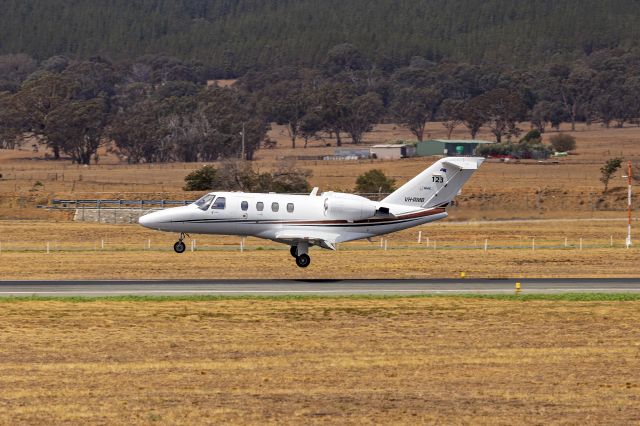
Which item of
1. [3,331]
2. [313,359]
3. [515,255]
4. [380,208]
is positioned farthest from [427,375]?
[515,255]

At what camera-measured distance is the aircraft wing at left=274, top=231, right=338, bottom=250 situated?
41938 mm

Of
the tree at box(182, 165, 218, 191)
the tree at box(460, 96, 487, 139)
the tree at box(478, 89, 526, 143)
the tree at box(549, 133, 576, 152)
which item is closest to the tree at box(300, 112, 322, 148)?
the tree at box(460, 96, 487, 139)

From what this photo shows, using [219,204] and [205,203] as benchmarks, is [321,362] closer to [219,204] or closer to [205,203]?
[219,204]

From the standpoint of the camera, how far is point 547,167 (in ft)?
413

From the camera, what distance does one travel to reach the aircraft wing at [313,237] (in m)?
41.9

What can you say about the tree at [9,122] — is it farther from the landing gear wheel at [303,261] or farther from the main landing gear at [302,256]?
the landing gear wheel at [303,261]

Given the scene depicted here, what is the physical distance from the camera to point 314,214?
42250 millimetres

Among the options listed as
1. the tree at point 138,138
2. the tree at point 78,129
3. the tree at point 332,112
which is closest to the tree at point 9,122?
the tree at point 78,129

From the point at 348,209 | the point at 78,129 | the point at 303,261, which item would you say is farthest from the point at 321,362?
the point at 78,129

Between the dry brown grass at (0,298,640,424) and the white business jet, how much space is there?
8.34m

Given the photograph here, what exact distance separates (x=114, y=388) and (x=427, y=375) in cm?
639

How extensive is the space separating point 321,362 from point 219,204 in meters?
18.7

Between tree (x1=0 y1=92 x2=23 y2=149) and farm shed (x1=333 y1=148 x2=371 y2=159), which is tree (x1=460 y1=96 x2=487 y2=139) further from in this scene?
tree (x1=0 y1=92 x2=23 y2=149)

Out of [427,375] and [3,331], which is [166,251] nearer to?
[3,331]
